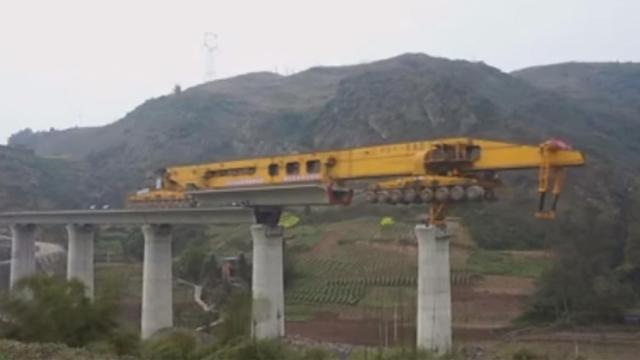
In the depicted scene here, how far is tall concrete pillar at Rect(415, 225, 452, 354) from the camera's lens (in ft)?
94.9

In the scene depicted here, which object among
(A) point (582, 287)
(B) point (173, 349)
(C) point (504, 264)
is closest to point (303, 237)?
(C) point (504, 264)

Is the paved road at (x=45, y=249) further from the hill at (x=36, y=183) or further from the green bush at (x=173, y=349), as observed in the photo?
the green bush at (x=173, y=349)

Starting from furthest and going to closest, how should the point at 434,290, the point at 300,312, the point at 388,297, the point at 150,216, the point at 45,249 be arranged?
the point at 45,249 < the point at 388,297 < the point at 300,312 < the point at 150,216 < the point at 434,290

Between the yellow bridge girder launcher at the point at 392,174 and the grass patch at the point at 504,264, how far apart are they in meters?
43.0

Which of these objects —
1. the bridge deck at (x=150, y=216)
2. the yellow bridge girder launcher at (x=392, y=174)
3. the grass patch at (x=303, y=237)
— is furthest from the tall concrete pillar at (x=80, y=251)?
the grass patch at (x=303, y=237)

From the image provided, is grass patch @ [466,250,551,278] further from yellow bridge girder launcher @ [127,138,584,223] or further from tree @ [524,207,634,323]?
yellow bridge girder launcher @ [127,138,584,223]

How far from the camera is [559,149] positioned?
86.8ft

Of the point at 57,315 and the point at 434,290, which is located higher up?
the point at 434,290

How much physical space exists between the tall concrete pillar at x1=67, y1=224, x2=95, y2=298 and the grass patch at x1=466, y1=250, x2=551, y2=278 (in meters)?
38.7

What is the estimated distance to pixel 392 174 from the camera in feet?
103

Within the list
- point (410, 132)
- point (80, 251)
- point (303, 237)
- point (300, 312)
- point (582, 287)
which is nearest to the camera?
point (80, 251)

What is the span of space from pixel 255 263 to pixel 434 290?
453 inches

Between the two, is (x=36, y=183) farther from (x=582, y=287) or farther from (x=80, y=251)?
(x=582, y=287)

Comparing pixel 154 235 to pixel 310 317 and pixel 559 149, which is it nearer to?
pixel 310 317
